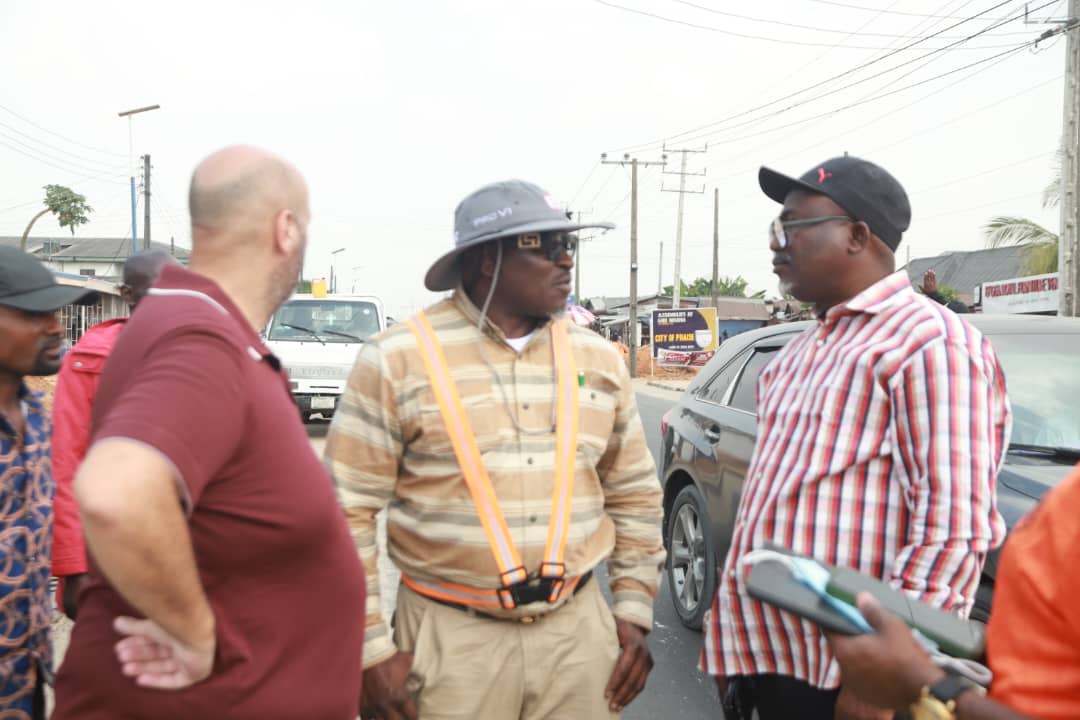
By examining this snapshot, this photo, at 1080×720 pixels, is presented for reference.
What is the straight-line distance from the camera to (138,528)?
1.24m

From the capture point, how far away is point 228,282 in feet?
5.19

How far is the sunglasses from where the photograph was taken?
2.32m

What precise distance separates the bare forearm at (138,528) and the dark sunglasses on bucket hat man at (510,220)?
1221mm

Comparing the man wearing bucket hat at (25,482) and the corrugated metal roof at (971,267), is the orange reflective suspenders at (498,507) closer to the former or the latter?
the man wearing bucket hat at (25,482)

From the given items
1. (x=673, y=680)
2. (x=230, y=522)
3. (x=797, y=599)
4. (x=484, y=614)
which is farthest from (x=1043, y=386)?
(x=230, y=522)

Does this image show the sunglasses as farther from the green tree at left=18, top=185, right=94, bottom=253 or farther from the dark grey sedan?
the green tree at left=18, top=185, right=94, bottom=253

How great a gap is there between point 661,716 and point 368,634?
2.18 metres

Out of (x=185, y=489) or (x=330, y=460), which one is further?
(x=330, y=460)

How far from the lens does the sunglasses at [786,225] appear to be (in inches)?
91.3

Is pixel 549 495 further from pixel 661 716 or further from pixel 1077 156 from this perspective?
pixel 1077 156

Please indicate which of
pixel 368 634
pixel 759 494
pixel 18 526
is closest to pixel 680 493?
pixel 759 494

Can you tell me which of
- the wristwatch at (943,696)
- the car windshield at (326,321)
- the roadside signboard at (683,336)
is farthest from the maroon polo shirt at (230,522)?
the roadside signboard at (683,336)

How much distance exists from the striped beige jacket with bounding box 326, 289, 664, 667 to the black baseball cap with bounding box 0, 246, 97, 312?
2.86 ft

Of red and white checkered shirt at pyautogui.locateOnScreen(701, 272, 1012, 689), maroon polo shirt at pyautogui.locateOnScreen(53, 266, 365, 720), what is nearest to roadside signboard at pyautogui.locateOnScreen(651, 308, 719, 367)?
red and white checkered shirt at pyautogui.locateOnScreen(701, 272, 1012, 689)
